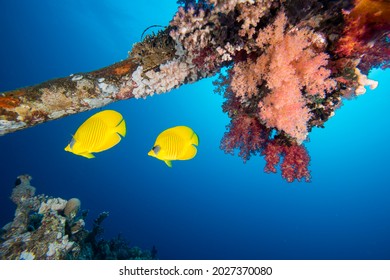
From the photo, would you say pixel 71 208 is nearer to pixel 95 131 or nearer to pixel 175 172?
pixel 95 131

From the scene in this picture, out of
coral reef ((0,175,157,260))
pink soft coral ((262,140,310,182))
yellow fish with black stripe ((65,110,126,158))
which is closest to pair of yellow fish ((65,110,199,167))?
yellow fish with black stripe ((65,110,126,158))

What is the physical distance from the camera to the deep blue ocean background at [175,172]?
41031mm

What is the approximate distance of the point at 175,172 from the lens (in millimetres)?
63250

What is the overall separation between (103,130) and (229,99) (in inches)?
58.6

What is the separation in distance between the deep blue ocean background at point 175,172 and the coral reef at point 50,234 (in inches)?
1027

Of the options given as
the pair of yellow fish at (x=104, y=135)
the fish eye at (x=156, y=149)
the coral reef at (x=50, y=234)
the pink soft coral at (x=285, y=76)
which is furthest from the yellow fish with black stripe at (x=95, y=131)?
the coral reef at (x=50, y=234)

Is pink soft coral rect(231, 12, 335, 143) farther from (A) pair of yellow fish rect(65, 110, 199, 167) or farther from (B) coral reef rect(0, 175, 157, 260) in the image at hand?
(B) coral reef rect(0, 175, 157, 260)

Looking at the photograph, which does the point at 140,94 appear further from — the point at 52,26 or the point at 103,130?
the point at 52,26

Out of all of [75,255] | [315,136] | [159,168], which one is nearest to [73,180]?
[159,168]

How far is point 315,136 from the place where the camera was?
252 ft

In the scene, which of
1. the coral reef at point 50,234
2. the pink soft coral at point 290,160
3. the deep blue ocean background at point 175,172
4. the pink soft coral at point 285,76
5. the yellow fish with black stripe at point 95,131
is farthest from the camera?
the deep blue ocean background at point 175,172

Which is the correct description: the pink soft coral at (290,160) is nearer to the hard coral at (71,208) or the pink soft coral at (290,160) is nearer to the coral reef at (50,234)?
the coral reef at (50,234)

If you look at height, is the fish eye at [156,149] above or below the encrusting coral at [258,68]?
below

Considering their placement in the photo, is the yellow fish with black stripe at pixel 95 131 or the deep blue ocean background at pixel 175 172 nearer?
the yellow fish with black stripe at pixel 95 131
